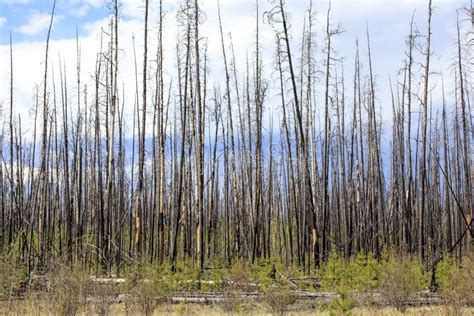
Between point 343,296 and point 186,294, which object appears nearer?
point 343,296

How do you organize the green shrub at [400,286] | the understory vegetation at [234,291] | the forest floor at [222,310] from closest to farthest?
the understory vegetation at [234,291] → the forest floor at [222,310] → the green shrub at [400,286]

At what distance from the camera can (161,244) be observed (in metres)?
12.4

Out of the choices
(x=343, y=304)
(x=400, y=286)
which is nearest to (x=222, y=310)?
(x=343, y=304)

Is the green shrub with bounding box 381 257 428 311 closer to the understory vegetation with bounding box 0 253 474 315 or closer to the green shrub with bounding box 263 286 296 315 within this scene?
the understory vegetation with bounding box 0 253 474 315

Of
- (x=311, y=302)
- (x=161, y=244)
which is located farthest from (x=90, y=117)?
(x=311, y=302)

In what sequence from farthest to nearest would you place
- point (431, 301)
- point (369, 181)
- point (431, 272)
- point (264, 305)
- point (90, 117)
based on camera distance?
1. point (90, 117)
2. point (369, 181)
3. point (431, 272)
4. point (431, 301)
5. point (264, 305)

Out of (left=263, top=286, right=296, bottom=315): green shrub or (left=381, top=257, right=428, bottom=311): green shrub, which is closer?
(left=263, top=286, right=296, bottom=315): green shrub

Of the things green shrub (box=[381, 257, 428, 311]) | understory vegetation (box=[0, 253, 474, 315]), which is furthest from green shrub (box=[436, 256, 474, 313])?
green shrub (box=[381, 257, 428, 311])

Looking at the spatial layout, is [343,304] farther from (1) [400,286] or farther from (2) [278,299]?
(1) [400,286]

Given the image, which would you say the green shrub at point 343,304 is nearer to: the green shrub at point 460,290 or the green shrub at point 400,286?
the green shrub at point 460,290

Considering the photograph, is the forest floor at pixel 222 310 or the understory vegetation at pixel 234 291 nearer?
the understory vegetation at pixel 234 291

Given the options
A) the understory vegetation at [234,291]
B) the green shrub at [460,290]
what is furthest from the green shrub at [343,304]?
the green shrub at [460,290]

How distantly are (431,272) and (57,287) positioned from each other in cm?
807

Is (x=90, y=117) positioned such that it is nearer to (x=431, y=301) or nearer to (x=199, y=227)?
(x=199, y=227)
